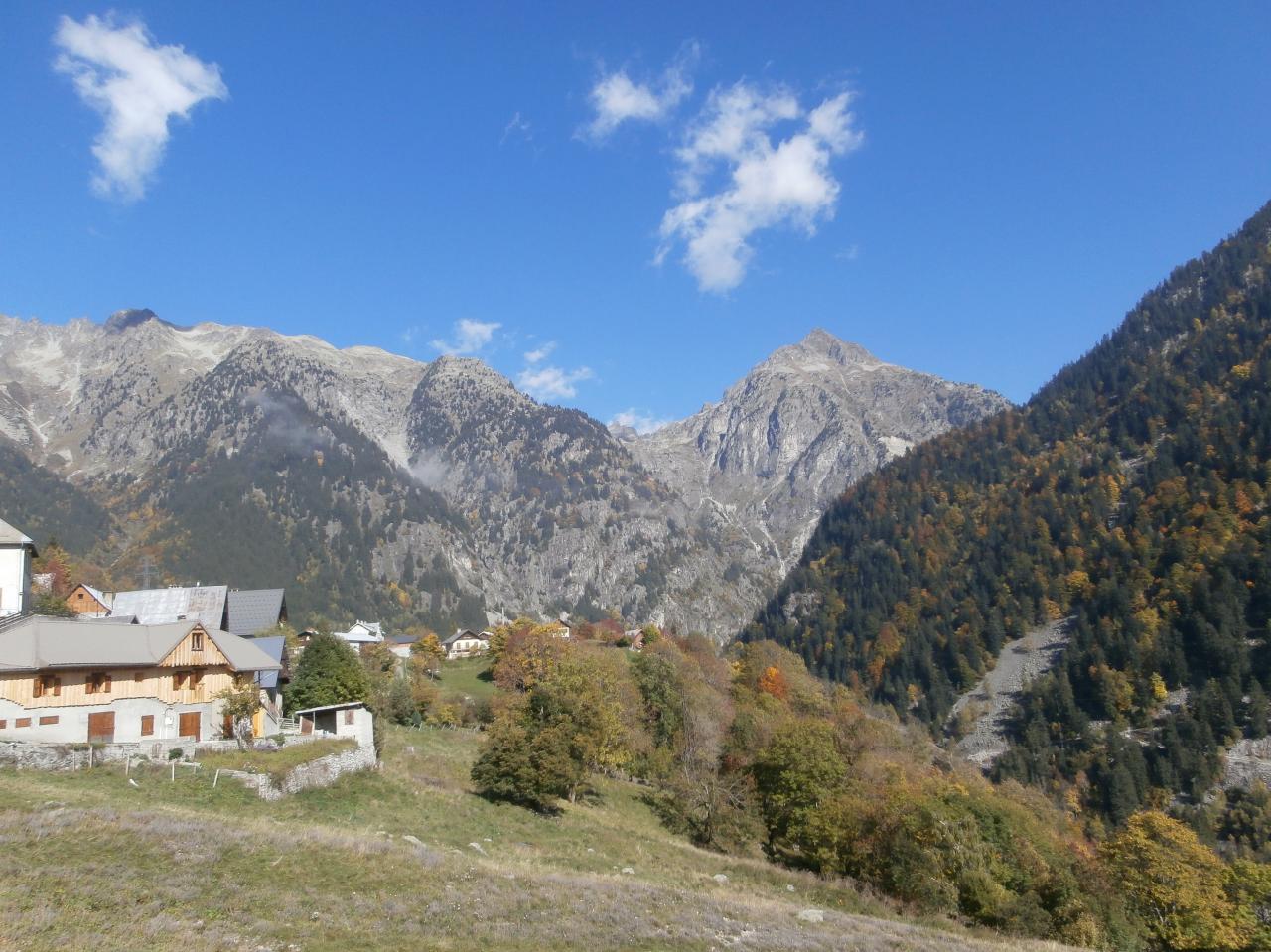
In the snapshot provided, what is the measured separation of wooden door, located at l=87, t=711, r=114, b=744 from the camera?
120 ft

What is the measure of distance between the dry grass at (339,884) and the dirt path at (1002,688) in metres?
110

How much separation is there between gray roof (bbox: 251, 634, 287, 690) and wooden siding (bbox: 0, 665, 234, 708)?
453 cm

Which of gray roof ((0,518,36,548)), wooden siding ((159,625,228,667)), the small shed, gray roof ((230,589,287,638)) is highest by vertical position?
gray roof ((0,518,36,548))

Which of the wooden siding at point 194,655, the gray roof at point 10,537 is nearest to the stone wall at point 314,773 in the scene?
the wooden siding at point 194,655

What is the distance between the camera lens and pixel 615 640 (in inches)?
4990

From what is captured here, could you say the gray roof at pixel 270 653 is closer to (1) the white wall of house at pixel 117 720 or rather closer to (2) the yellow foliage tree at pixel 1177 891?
(1) the white wall of house at pixel 117 720

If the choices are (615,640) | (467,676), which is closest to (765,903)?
(467,676)

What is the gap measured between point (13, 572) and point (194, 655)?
91.9ft

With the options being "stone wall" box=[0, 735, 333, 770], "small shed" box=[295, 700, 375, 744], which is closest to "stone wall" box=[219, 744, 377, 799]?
"small shed" box=[295, 700, 375, 744]

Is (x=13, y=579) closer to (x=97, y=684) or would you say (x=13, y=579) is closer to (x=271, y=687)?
(x=271, y=687)

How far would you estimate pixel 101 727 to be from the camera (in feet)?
121

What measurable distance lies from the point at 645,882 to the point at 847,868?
2348cm

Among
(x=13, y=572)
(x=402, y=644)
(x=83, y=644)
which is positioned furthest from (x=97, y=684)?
(x=402, y=644)

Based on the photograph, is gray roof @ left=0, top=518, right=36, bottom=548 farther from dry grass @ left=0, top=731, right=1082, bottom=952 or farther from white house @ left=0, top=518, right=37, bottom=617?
dry grass @ left=0, top=731, right=1082, bottom=952
